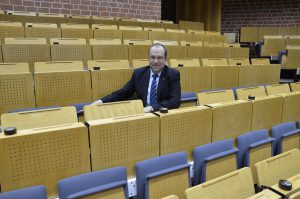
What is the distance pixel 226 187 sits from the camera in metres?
0.84

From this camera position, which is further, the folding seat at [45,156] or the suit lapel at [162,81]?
the suit lapel at [162,81]

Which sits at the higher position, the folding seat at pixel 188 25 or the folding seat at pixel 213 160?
the folding seat at pixel 188 25

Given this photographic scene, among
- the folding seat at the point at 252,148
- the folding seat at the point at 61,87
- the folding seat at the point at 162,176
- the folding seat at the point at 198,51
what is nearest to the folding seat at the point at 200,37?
the folding seat at the point at 198,51

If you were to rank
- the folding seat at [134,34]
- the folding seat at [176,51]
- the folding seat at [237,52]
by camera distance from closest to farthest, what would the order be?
the folding seat at [176,51] < the folding seat at [134,34] < the folding seat at [237,52]

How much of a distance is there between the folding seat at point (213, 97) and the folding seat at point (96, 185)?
76 cm

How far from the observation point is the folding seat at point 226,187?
766 millimetres

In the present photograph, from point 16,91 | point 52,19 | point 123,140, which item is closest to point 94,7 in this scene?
point 52,19

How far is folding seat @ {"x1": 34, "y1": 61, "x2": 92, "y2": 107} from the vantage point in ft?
5.01

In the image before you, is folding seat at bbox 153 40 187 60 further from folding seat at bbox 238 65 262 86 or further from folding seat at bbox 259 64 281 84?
folding seat at bbox 259 64 281 84

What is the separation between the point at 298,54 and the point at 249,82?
1060mm

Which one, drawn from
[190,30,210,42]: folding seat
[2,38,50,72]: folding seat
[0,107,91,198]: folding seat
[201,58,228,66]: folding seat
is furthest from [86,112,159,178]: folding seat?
[190,30,210,42]: folding seat

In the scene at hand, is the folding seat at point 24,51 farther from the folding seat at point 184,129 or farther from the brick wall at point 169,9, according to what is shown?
the brick wall at point 169,9

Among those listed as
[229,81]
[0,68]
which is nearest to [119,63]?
[0,68]

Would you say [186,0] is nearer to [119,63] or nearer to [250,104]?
[119,63]
